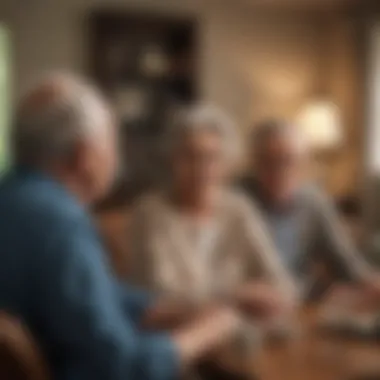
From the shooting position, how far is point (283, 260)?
1364 millimetres

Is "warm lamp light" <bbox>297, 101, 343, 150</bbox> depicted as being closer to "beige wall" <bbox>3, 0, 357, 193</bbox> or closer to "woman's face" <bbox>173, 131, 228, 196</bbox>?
"beige wall" <bbox>3, 0, 357, 193</bbox>

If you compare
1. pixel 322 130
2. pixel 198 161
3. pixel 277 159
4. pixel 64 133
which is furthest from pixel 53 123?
pixel 322 130

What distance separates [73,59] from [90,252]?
6.26ft

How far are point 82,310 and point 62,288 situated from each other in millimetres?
27

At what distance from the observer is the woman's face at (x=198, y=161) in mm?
1197

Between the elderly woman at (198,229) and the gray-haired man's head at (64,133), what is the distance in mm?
365

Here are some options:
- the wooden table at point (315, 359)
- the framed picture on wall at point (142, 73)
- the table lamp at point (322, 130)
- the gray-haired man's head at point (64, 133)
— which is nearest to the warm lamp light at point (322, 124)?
the table lamp at point (322, 130)

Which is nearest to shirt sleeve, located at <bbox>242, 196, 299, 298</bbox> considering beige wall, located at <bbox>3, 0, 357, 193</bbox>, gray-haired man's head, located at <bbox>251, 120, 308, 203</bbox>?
gray-haired man's head, located at <bbox>251, 120, 308, 203</bbox>

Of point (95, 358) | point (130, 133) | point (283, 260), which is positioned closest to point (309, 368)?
point (95, 358)

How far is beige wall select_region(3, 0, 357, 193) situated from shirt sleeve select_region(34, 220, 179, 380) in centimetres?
188

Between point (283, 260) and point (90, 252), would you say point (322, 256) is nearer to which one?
point (283, 260)

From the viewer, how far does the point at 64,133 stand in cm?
78

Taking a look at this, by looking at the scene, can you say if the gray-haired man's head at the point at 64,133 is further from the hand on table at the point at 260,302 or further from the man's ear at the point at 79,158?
the hand on table at the point at 260,302

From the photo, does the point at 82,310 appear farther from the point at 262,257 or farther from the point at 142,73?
the point at 142,73
